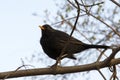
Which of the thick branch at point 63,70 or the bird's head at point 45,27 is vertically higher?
the thick branch at point 63,70

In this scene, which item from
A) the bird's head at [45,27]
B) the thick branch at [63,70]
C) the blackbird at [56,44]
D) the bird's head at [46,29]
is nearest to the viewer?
the thick branch at [63,70]

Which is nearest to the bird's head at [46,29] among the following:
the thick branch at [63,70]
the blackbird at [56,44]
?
the blackbird at [56,44]

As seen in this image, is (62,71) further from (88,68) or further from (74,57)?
(74,57)

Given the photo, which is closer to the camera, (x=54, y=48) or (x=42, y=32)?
(x=54, y=48)

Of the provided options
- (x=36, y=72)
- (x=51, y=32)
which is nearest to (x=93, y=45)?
(x=51, y=32)

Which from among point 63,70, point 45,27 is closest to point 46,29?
point 45,27

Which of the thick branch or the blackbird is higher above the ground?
the thick branch

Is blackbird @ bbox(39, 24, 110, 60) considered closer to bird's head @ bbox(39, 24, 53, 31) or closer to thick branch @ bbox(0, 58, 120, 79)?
bird's head @ bbox(39, 24, 53, 31)

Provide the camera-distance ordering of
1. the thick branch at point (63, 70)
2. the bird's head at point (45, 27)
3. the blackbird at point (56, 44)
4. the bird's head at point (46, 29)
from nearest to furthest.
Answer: the thick branch at point (63, 70), the blackbird at point (56, 44), the bird's head at point (46, 29), the bird's head at point (45, 27)

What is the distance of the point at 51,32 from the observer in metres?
3.82

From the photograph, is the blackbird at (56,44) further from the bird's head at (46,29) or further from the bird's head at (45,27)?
the bird's head at (45,27)

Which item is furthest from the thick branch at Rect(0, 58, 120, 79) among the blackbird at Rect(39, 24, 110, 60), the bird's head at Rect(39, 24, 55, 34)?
the bird's head at Rect(39, 24, 55, 34)

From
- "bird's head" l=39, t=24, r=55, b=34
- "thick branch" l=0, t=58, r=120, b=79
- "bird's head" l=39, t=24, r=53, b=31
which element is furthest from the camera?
"bird's head" l=39, t=24, r=53, b=31

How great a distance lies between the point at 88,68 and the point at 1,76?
61cm
